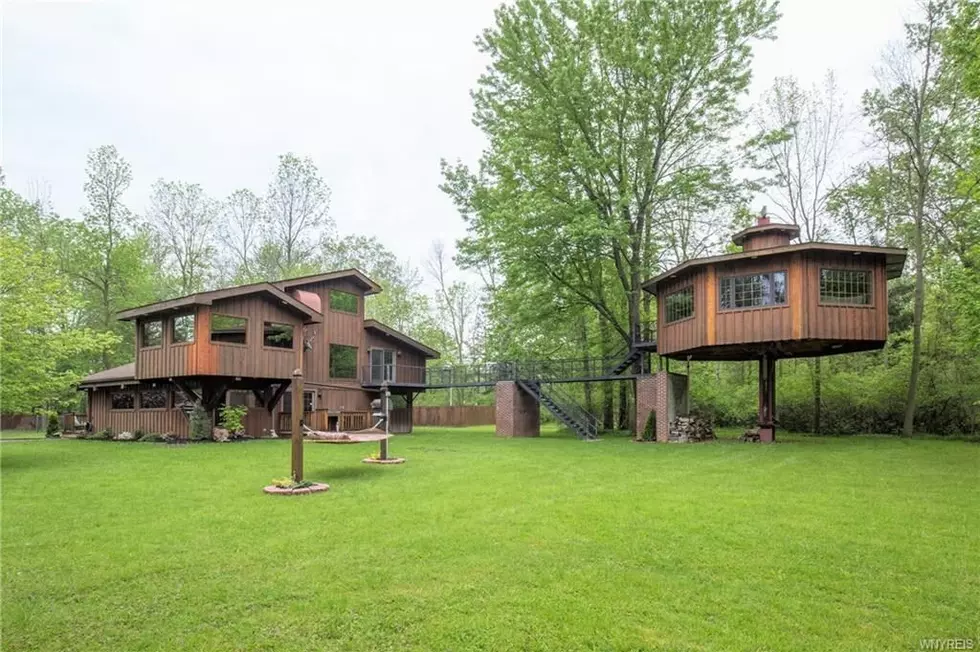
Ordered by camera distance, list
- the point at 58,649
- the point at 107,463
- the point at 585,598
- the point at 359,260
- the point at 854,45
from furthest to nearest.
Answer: the point at 359,260 < the point at 854,45 < the point at 107,463 < the point at 585,598 < the point at 58,649

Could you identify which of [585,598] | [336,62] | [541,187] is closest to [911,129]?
[541,187]

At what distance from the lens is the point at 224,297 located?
1988 centimetres

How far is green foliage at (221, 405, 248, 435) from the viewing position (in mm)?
20656

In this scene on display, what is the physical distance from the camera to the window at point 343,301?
→ 2635cm

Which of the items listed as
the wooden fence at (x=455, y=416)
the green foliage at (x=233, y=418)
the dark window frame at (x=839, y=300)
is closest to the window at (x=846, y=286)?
the dark window frame at (x=839, y=300)

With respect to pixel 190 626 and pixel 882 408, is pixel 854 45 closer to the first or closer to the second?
pixel 882 408

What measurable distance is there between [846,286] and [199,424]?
21.1 meters

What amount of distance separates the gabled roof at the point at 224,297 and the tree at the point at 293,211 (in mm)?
14916

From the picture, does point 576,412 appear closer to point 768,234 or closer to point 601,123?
point 768,234

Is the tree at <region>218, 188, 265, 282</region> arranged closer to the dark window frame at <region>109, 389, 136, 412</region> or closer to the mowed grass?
the dark window frame at <region>109, 389, 136, 412</region>

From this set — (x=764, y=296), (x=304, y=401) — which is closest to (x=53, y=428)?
(x=304, y=401)

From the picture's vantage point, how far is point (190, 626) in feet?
13.8

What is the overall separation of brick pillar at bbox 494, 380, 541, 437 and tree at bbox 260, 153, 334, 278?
58.0ft

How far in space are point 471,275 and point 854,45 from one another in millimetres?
28718
